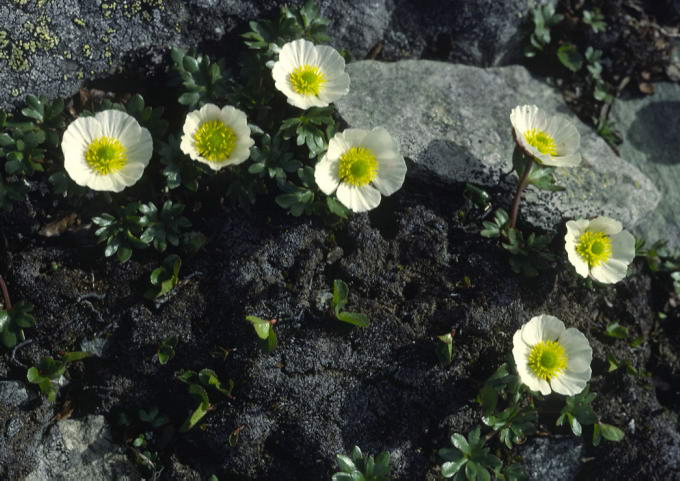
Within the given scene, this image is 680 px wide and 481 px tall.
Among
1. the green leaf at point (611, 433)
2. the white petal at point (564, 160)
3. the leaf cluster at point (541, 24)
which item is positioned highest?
the leaf cluster at point (541, 24)

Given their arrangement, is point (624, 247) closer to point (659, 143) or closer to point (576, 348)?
point (576, 348)

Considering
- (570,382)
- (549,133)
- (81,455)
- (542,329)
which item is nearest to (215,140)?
(81,455)

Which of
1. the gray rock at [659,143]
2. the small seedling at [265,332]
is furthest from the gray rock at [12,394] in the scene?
the gray rock at [659,143]

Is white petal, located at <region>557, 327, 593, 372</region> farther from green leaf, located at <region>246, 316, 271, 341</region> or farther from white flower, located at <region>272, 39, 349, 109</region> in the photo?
white flower, located at <region>272, 39, 349, 109</region>

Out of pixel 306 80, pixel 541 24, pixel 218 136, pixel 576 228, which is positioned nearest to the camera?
pixel 218 136

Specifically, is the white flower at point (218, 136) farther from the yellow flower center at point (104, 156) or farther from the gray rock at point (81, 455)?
the gray rock at point (81, 455)

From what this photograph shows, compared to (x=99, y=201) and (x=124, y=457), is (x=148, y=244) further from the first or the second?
(x=124, y=457)

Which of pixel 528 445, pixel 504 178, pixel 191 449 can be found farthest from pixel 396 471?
pixel 504 178
